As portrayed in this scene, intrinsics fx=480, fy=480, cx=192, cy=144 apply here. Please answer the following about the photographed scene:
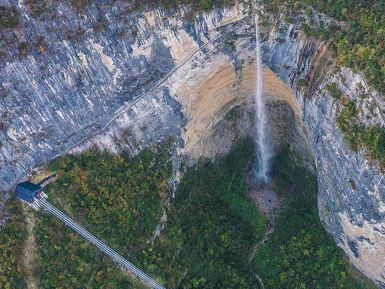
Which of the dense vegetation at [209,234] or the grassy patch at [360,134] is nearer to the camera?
the grassy patch at [360,134]

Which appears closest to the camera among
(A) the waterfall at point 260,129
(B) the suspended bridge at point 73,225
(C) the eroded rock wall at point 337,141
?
(C) the eroded rock wall at point 337,141

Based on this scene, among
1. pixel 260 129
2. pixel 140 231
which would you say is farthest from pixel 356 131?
pixel 140 231

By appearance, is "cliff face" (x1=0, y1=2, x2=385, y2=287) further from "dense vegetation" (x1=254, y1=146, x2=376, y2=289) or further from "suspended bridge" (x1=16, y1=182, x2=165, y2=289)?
"dense vegetation" (x1=254, y1=146, x2=376, y2=289)

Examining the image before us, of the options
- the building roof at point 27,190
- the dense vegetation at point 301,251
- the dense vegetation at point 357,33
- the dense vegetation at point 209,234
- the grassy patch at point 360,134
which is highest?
the dense vegetation at point 357,33

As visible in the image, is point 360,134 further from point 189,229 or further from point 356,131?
point 189,229

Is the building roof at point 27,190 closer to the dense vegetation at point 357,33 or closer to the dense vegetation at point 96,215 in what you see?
the dense vegetation at point 96,215

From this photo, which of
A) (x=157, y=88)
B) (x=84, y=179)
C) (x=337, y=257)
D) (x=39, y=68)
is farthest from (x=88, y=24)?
(x=337, y=257)

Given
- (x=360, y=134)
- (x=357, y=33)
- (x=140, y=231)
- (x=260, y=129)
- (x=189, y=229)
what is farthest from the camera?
(x=260, y=129)

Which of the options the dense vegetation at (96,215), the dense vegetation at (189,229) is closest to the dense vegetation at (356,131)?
the dense vegetation at (189,229)
